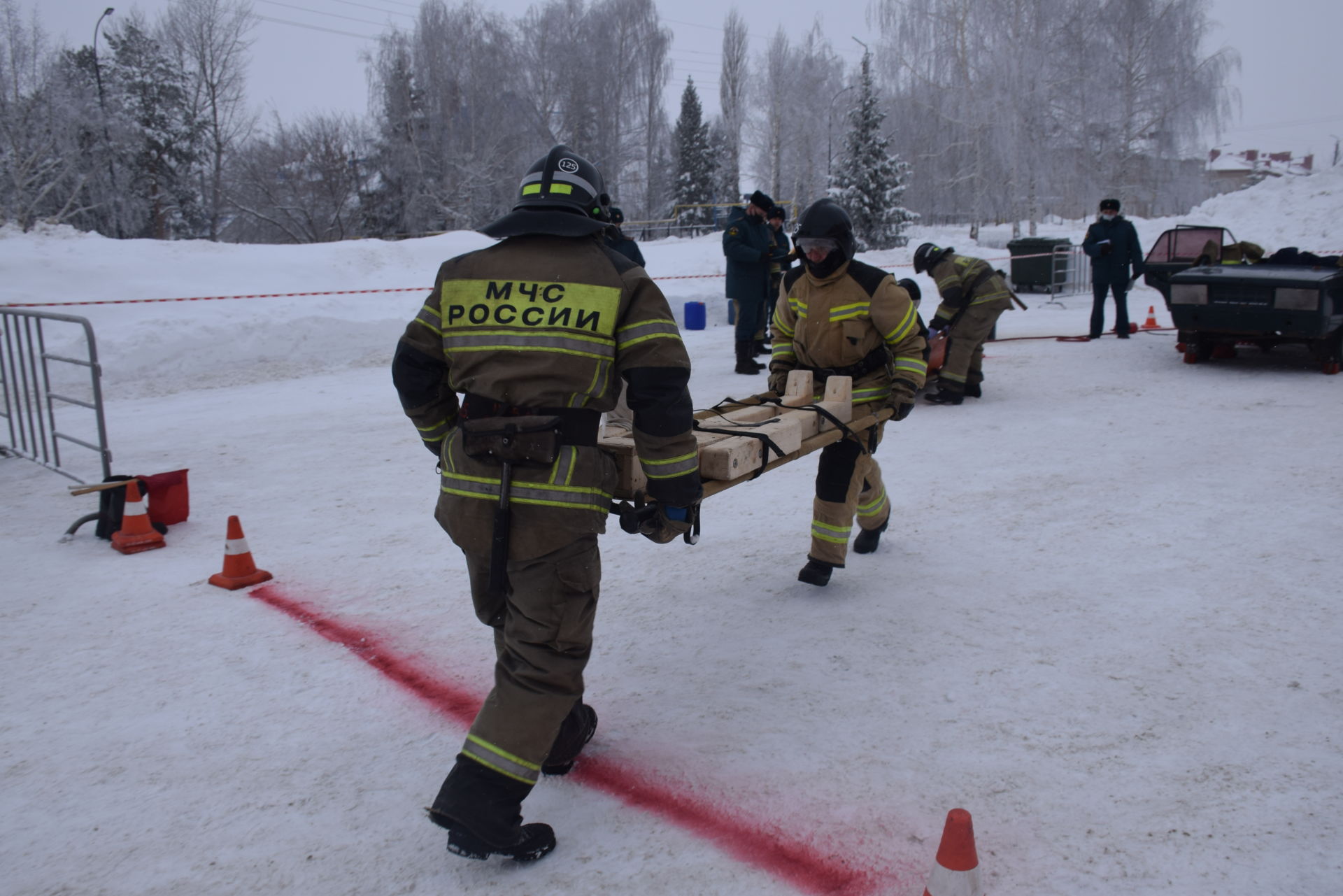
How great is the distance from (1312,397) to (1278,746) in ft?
22.8

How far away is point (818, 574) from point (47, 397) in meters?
5.05

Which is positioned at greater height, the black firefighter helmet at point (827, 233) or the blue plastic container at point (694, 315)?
the black firefighter helmet at point (827, 233)

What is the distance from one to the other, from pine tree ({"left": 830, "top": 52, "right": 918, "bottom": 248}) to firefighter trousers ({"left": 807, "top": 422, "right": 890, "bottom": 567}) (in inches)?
1144

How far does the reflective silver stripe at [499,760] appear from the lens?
8.20 ft

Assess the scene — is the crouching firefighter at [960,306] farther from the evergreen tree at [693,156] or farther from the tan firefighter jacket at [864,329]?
the evergreen tree at [693,156]

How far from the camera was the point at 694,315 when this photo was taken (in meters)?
15.1

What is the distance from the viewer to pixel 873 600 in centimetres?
442

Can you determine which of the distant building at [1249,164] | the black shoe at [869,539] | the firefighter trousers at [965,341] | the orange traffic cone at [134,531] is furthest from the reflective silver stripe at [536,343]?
the distant building at [1249,164]

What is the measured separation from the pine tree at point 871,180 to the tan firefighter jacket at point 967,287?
24.3 metres

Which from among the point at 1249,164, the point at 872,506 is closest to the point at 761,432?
the point at 872,506

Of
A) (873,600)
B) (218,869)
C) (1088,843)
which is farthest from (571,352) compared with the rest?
(873,600)

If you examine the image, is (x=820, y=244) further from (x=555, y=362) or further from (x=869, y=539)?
(x=555, y=362)

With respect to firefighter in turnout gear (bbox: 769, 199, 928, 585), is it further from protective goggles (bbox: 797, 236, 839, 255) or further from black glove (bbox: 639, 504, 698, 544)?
black glove (bbox: 639, 504, 698, 544)

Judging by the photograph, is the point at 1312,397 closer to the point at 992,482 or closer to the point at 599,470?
the point at 992,482
